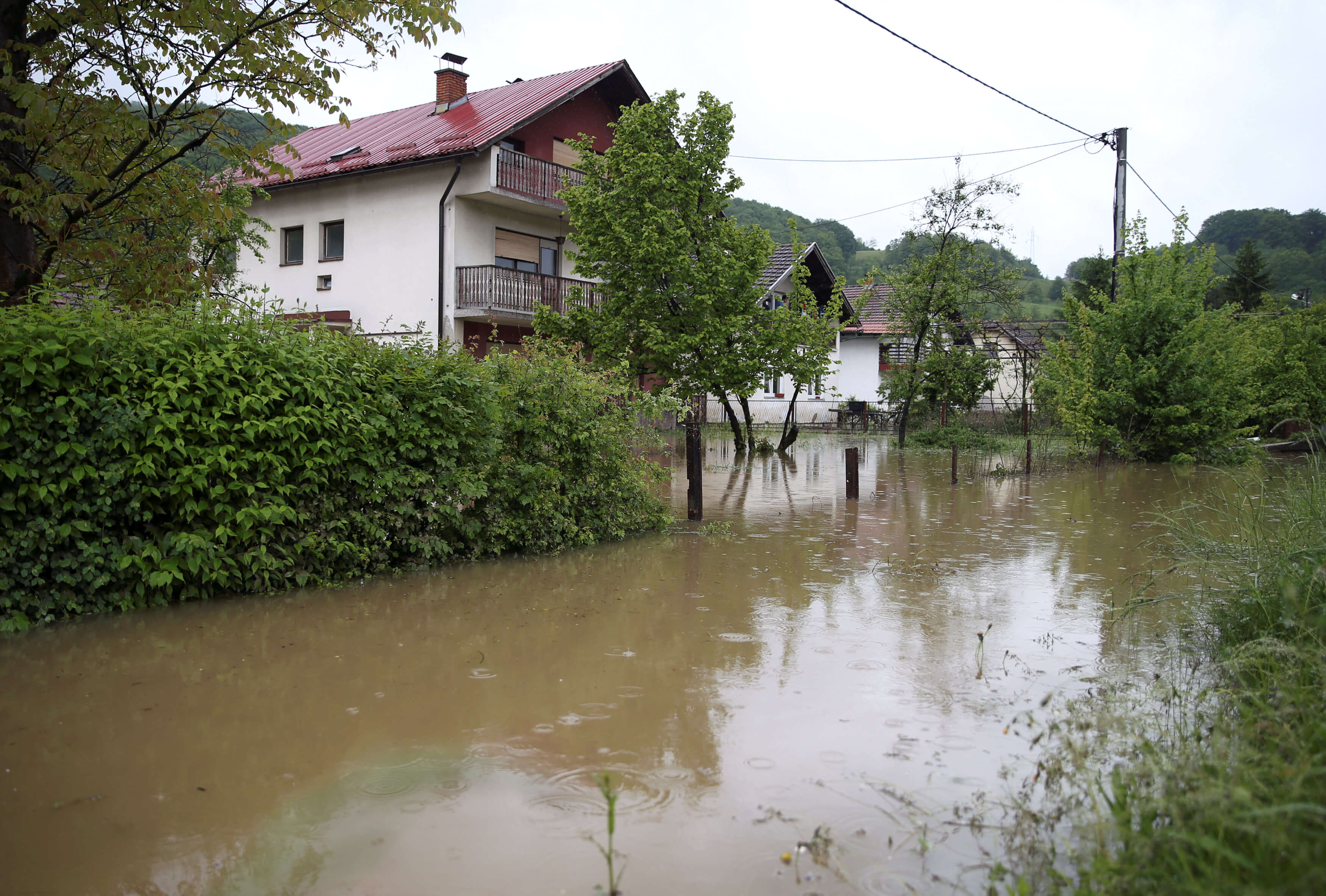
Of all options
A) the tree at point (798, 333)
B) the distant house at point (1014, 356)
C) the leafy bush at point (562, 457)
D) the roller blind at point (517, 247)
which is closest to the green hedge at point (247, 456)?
the leafy bush at point (562, 457)

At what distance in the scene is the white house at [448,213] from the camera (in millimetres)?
23047

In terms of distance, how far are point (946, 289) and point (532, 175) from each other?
11976 millimetres

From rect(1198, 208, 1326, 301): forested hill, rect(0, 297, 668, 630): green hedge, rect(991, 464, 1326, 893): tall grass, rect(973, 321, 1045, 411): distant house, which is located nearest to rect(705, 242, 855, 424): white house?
rect(973, 321, 1045, 411): distant house

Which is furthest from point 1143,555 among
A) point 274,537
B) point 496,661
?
point 274,537

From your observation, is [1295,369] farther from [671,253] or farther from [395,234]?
[395,234]

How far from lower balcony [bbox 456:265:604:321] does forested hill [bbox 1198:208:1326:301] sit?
1922 inches

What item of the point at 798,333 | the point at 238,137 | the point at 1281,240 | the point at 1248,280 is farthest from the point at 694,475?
the point at 1281,240

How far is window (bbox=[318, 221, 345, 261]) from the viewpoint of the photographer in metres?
25.7

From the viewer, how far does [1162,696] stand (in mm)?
4648

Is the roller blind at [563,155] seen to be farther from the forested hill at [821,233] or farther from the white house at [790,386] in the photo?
the forested hill at [821,233]

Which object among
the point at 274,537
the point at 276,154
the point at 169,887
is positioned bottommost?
the point at 169,887

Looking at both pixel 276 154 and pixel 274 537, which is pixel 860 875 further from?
pixel 276 154

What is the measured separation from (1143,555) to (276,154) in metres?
28.1

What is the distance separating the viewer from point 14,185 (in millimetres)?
8242
